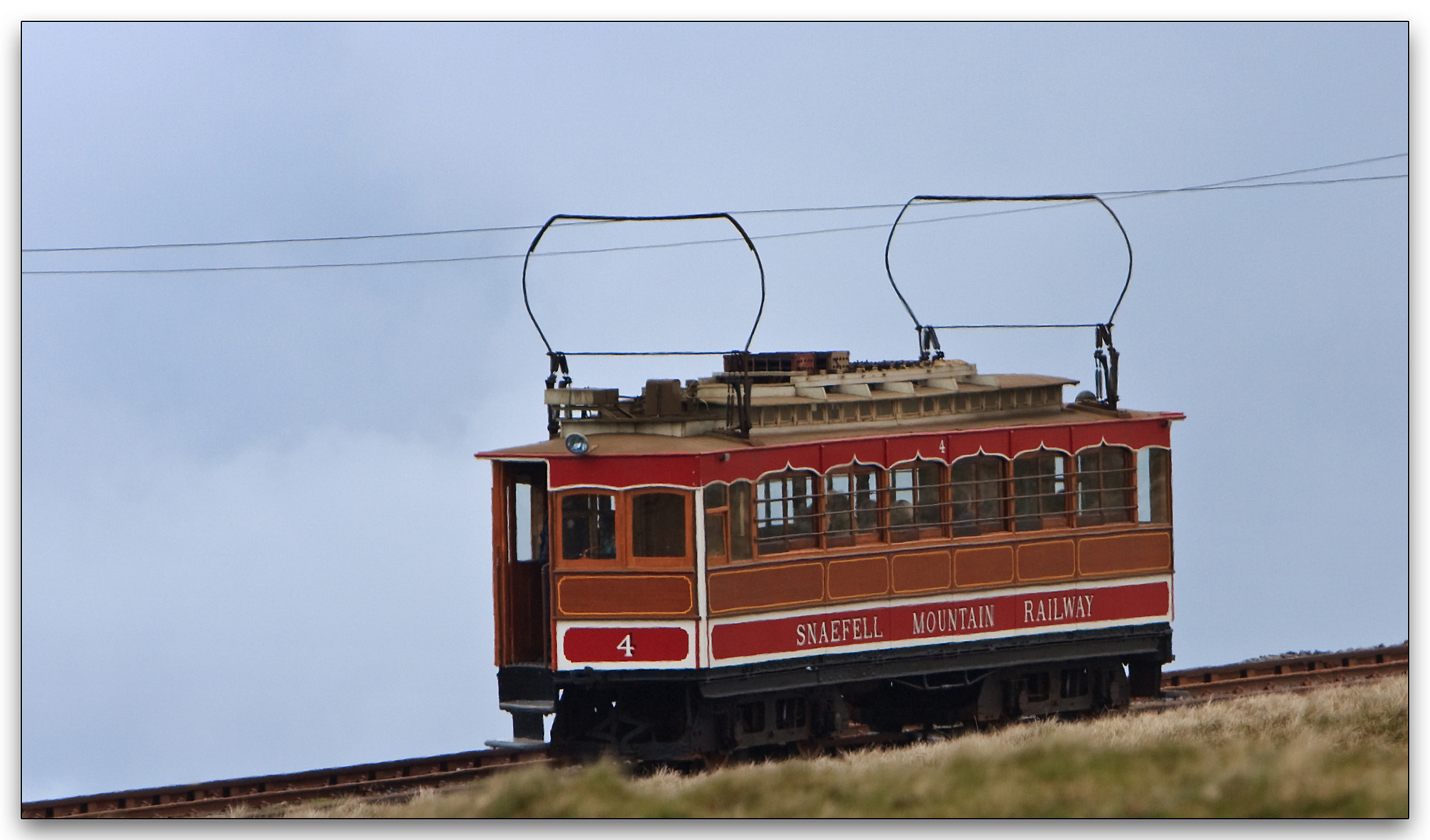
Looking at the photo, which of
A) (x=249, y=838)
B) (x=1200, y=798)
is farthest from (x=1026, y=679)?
(x=249, y=838)

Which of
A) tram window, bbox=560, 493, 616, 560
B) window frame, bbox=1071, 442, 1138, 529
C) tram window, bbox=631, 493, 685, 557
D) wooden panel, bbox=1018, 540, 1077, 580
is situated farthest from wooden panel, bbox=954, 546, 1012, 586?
tram window, bbox=560, 493, 616, 560

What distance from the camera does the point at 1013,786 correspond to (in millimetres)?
19531

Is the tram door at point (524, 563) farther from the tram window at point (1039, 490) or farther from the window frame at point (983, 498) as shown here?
the tram window at point (1039, 490)

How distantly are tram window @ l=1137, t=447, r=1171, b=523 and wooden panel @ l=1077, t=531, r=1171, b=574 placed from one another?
0.23 m

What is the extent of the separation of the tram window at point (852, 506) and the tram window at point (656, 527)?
152 centimetres

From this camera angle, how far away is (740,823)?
62.8 ft

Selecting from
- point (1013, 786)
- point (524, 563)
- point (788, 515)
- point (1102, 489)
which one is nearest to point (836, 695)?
point (788, 515)

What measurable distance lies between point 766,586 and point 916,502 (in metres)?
1.96

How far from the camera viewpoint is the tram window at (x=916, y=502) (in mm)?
23250

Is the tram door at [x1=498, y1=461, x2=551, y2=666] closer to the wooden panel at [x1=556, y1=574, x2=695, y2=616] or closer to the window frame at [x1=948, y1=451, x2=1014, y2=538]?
the wooden panel at [x1=556, y1=574, x2=695, y2=616]

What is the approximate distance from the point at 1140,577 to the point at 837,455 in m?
3.58

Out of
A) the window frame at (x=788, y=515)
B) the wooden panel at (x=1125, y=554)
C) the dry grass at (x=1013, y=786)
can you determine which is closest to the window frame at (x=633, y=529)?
the window frame at (x=788, y=515)

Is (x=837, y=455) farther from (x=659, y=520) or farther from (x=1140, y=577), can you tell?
(x=1140, y=577)

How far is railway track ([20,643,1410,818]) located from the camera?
20672 millimetres
